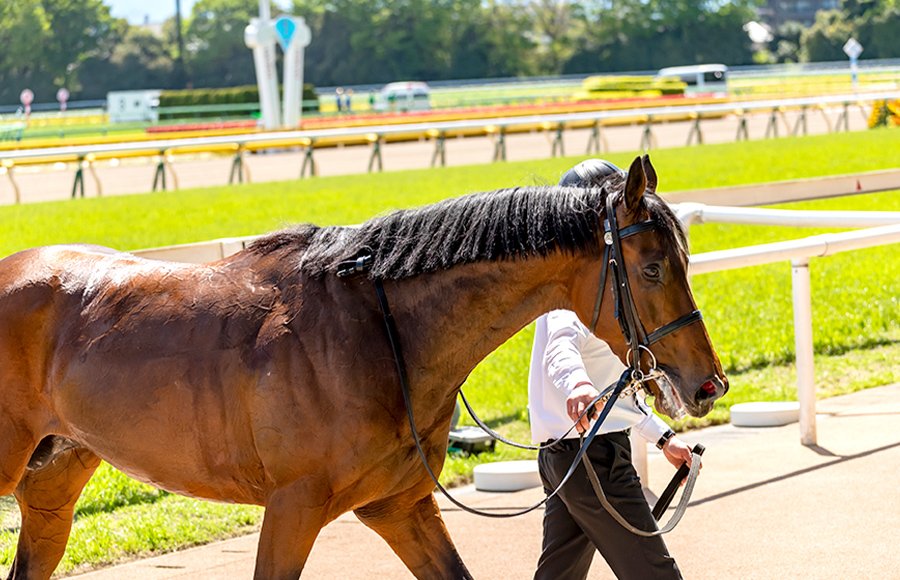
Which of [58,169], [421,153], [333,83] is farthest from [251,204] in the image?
[333,83]

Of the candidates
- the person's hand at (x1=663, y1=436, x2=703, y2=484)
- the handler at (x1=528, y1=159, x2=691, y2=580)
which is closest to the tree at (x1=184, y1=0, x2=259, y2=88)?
the handler at (x1=528, y1=159, x2=691, y2=580)

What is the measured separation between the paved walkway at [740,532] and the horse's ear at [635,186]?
1.94m

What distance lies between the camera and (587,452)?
3.15 m

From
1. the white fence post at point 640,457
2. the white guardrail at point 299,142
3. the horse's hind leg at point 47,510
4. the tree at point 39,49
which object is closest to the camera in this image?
the horse's hind leg at point 47,510

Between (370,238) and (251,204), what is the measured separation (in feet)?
40.4

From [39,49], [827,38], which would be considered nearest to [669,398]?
[39,49]

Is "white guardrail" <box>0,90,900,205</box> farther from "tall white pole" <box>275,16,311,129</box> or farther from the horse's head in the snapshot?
the horse's head

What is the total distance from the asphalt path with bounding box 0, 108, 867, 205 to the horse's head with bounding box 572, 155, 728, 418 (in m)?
15.5

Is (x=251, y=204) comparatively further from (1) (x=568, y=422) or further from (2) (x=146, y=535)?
(1) (x=568, y=422)

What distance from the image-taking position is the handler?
9.84 feet

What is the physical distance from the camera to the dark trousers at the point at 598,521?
2998 millimetres

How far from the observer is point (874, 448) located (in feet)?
17.9

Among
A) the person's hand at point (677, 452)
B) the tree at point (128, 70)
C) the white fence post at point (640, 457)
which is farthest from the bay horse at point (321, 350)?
the tree at point (128, 70)

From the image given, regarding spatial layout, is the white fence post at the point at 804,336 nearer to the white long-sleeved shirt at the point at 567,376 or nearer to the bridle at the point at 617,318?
the white long-sleeved shirt at the point at 567,376
